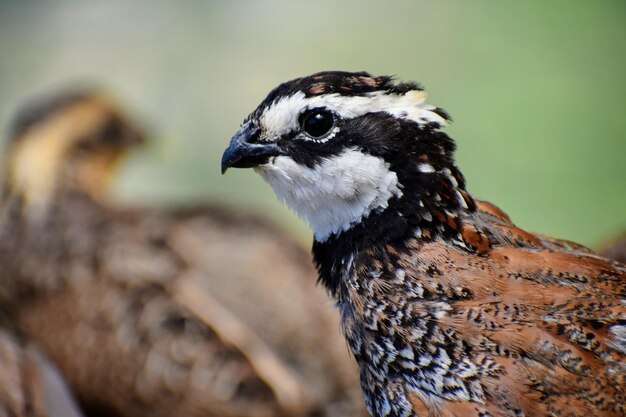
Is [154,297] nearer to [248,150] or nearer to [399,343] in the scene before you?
[248,150]

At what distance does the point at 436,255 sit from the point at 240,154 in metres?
0.63

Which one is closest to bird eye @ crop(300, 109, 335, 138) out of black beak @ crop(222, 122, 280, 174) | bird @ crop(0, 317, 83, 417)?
black beak @ crop(222, 122, 280, 174)

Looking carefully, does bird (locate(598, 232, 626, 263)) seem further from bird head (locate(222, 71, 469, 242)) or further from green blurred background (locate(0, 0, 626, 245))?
green blurred background (locate(0, 0, 626, 245))

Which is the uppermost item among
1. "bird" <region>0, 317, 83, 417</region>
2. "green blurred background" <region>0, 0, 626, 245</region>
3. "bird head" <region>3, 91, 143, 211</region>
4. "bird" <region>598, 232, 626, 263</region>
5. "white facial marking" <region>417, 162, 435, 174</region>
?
"green blurred background" <region>0, 0, 626, 245</region>

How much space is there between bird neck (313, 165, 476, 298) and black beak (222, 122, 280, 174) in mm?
315

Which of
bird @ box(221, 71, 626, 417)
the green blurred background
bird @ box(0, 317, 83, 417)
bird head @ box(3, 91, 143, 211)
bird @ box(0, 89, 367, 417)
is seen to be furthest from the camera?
the green blurred background

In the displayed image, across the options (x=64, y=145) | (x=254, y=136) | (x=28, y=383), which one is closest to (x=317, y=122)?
(x=254, y=136)

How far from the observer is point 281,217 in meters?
6.85

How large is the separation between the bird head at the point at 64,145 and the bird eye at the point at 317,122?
336 centimetres

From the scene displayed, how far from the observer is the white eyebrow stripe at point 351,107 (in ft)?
6.71

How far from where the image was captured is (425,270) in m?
1.98

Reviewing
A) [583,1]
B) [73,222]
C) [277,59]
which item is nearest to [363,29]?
[277,59]

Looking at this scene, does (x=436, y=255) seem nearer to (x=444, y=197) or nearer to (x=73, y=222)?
(x=444, y=197)

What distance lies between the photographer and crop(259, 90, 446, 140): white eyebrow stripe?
2.04m
